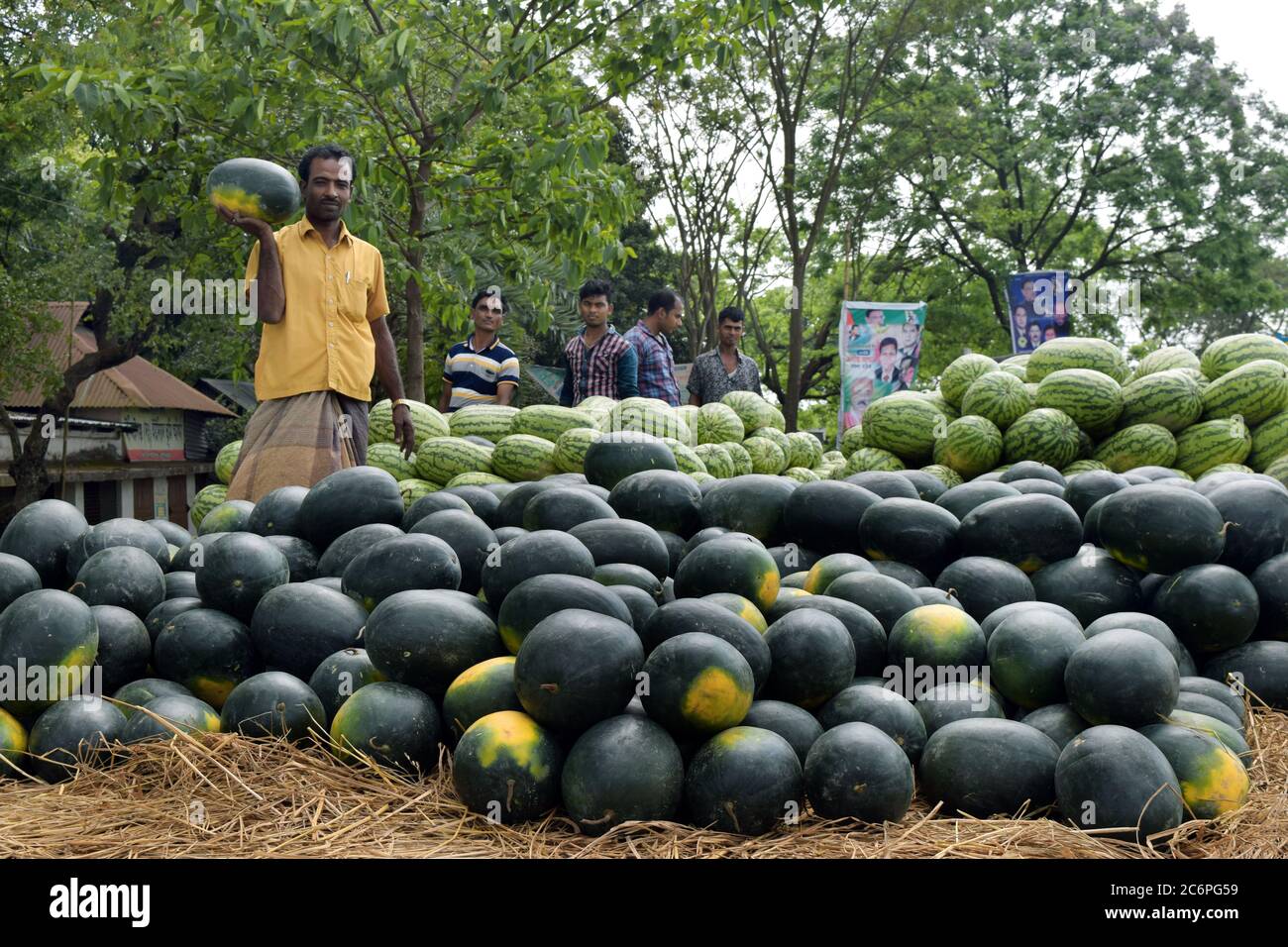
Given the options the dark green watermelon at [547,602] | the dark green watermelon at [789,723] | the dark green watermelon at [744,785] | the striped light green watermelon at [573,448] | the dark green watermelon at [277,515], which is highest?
the striped light green watermelon at [573,448]

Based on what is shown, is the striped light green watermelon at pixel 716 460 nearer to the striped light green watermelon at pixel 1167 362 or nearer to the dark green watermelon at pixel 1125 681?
the striped light green watermelon at pixel 1167 362

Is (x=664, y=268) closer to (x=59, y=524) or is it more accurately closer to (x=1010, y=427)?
(x=1010, y=427)

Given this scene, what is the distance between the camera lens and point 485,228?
8930 millimetres

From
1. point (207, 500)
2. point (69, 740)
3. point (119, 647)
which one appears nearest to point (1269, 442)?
point (119, 647)

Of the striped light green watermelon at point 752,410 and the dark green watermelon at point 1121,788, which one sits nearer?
the dark green watermelon at point 1121,788

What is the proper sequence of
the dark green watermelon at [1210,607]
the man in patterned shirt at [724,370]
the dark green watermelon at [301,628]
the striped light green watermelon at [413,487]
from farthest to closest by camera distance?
the man in patterned shirt at [724,370] < the striped light green watermelon at [413,487] < the dark green watermelon at [1210,607] < the dark green watermelon at [301,628]

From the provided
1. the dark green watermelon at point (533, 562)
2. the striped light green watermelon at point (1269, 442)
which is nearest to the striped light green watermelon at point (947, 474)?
the striped light green watermelon at point (1269, 442)

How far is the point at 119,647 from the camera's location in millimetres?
3059

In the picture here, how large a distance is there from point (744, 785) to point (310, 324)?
165 inches

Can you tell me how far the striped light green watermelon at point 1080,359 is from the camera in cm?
675

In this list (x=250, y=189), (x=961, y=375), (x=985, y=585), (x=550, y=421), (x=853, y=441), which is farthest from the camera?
(x=853, y=441)

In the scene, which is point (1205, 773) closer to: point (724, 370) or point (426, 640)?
point (426, 640)

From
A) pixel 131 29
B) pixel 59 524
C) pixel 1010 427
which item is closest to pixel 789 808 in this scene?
pixel 59 524

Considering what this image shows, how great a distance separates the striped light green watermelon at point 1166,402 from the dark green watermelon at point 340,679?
5.00 meters
